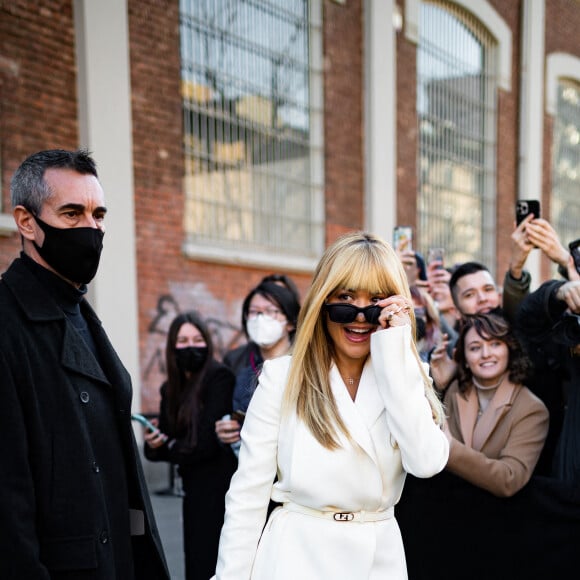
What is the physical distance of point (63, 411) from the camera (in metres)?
2.13

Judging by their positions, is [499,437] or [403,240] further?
[403,240]

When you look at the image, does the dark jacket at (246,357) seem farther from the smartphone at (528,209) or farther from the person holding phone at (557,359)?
the smartphone at (528,209)

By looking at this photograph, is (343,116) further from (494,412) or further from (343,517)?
(343,517)

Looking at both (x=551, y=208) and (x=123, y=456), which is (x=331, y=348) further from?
(x=551, y=208)

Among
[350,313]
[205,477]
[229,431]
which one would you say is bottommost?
[205,477]

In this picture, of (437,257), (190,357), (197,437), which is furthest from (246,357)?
(437,257)

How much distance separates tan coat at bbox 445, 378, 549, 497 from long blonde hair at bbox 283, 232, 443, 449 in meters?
1.11

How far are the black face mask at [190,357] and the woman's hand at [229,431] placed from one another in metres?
0.52

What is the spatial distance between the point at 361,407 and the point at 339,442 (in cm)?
16

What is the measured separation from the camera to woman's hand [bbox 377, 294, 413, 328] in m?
2.18

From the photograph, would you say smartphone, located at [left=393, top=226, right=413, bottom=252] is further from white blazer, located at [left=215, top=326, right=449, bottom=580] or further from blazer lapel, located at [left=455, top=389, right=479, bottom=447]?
white blazer, located at [left=215, top=326, right=449, bottom=580]

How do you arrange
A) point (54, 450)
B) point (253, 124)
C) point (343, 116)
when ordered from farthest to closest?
1. point (343, 116)
2. point (253, 124)
3. point (54, 450)

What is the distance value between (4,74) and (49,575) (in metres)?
5.45

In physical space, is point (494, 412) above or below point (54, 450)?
below
